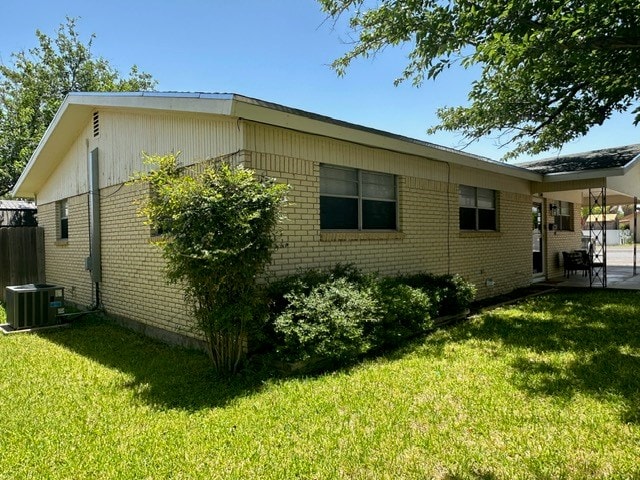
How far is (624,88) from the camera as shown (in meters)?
10.1

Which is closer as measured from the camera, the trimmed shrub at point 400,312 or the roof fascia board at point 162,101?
the roof fascia board at point 162,101

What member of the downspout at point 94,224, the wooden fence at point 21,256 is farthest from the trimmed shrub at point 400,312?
the wooden fence at point 21,256

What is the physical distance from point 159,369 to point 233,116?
3.59 metres

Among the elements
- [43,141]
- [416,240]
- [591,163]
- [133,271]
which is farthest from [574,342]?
[43,141]

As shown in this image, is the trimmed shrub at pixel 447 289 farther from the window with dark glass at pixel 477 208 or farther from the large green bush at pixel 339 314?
the window with dark glass at pixel 477 208

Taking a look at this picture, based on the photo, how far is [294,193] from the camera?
6.27 m

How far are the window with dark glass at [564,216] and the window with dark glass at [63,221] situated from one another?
1592 cm

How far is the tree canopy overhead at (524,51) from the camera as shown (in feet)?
24.2

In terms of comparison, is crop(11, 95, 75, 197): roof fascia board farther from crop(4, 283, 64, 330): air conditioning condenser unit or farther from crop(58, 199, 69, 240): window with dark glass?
crop(4, 283, 64, 330): air conditioning condenser unit

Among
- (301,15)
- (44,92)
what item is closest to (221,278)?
(301,15)

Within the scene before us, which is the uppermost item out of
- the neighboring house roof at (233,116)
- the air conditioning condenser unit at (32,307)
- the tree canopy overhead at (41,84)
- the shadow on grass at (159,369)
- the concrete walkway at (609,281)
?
the tree canopy overhead at (41,84)

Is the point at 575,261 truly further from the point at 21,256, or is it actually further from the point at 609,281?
the point at 21,256

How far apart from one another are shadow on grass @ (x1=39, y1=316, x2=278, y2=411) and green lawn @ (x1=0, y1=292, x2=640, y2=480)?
0.03 metres

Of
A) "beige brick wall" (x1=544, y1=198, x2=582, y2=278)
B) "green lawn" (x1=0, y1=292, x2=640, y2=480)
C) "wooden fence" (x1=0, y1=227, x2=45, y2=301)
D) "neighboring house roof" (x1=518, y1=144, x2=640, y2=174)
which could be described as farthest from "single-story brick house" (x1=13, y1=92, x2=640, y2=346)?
"green lawn" (x1=0, y1=292, x2=640, y2=480)
